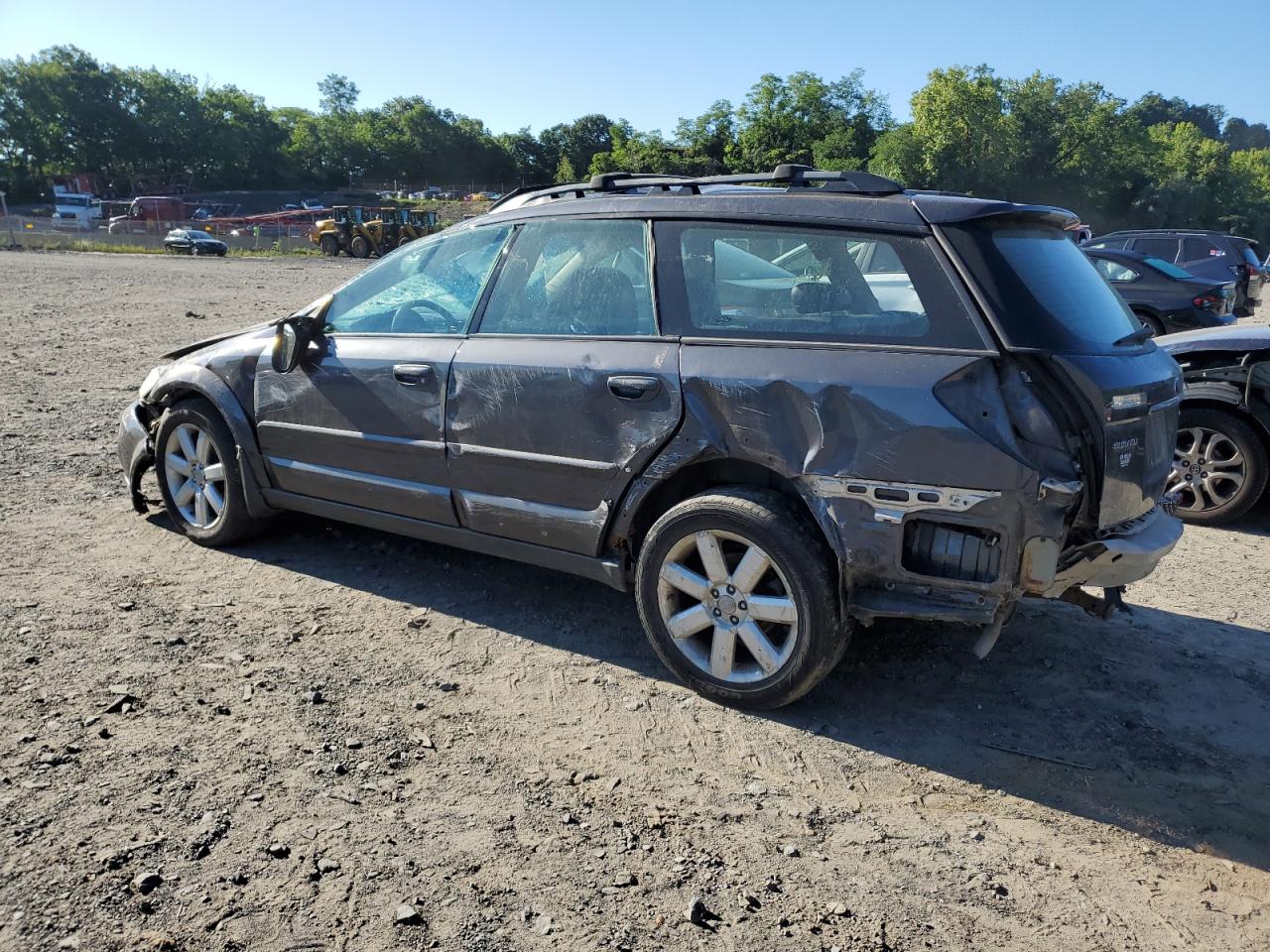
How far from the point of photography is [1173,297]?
41.7ft

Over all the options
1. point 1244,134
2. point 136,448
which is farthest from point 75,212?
point 1244,134

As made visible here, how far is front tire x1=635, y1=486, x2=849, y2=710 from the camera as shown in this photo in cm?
326

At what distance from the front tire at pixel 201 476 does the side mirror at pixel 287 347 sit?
56 cm

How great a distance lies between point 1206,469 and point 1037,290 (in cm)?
363

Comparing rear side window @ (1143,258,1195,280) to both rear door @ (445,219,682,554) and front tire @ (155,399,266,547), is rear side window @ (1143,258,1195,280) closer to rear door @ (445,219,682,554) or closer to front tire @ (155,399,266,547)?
rear door @ (445,219,682,554)

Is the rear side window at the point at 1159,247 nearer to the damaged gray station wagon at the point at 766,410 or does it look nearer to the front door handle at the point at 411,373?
the damaged gray station wagon at the point at 766,410

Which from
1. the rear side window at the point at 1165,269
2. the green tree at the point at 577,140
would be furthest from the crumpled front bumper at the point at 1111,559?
the green tree at the point at 577,140

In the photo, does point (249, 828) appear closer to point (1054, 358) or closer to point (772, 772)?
point (772, 772)

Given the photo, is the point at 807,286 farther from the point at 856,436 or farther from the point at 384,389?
the point at 384,389

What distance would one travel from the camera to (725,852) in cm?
271

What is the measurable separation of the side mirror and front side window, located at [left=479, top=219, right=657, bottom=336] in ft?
3.62

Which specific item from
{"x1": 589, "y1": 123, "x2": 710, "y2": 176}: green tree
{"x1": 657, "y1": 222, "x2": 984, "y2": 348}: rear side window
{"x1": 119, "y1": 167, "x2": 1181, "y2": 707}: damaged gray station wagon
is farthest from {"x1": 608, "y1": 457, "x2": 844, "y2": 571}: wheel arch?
{"x1": 589, "y1": 123, "x2": 710, "y2": 176}: green tree

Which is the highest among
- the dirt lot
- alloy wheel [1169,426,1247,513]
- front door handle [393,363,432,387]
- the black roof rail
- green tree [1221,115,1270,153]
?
green tree [1221,115,1270,153]

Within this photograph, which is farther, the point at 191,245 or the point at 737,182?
the point at 191,245
